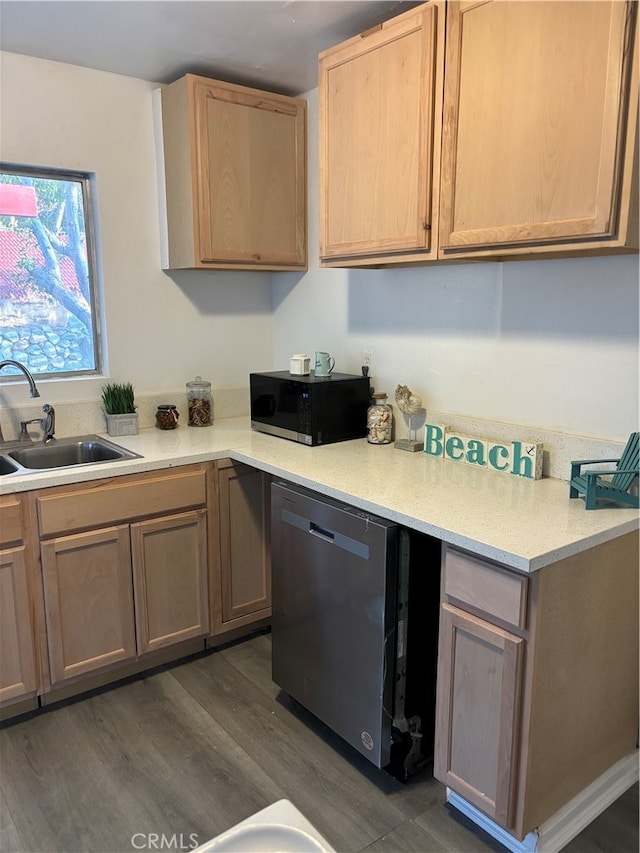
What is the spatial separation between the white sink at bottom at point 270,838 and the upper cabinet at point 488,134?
143 cm

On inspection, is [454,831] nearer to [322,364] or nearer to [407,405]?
[407,405]

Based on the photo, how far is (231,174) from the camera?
8.75 ft

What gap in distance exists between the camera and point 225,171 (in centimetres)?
265

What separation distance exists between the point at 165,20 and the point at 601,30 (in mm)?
1388

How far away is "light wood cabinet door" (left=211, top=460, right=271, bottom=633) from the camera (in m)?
2.51

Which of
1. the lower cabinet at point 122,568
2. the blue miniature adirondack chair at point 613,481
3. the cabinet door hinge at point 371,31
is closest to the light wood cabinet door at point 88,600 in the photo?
the lower cabinet at point 122,568

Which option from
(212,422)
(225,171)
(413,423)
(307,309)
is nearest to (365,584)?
(413,423)

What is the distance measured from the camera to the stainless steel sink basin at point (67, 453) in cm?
246

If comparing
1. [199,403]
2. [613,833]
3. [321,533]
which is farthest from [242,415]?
[613,833]

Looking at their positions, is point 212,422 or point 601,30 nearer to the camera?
point 601,30

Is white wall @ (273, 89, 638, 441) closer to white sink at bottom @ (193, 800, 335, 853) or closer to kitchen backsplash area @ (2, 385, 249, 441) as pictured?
kitchen backsplash area @ (2, 385, 249, 441)

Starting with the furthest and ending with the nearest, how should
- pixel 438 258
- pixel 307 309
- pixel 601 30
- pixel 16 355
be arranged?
1. pixel 307 309
2. pixel 16 355
3. pixel 438 258
4. pixel 601 30

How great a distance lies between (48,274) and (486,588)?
2143 millimetres

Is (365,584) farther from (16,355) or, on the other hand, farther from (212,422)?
(16,355)
